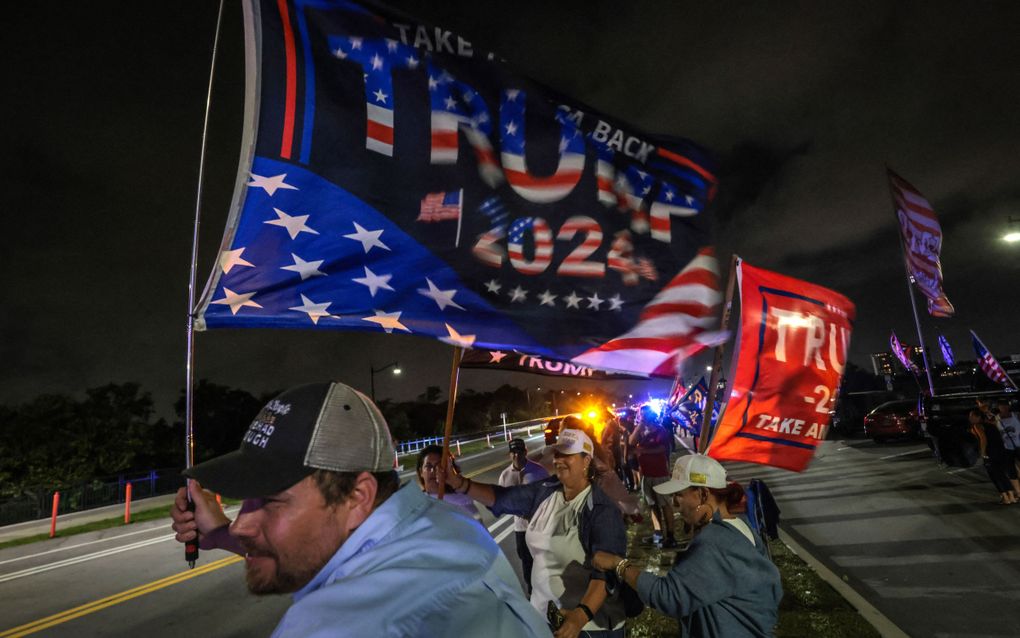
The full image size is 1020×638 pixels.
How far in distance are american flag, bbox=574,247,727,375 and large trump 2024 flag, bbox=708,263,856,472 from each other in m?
0.58

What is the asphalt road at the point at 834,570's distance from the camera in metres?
5.67

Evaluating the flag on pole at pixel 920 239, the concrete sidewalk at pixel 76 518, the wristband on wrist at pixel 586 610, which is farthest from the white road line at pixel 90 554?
the flag on pole at pixel 920 239

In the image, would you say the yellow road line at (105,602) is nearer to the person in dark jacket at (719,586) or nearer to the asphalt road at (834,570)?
the asphalt road at (834,570)

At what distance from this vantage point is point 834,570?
671 cm

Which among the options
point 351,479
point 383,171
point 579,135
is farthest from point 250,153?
point 579,135

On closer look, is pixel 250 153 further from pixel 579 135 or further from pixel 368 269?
pixel 579 135

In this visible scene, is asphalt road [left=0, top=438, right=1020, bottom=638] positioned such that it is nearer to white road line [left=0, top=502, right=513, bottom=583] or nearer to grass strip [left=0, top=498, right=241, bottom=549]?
white road line [left=0, top=502, right=513, bottom=583]

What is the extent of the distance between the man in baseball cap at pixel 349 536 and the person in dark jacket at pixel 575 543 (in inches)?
76.0

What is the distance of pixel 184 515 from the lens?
2410mm

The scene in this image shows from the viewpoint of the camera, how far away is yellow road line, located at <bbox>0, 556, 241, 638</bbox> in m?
6.83

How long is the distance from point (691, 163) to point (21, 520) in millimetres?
25911

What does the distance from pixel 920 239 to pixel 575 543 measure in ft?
44.6

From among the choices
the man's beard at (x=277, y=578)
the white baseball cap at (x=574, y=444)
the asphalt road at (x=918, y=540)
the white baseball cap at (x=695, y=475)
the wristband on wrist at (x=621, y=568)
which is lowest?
the asphalt road at (x=918, y=540)

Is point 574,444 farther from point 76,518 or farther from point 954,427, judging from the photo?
point 76,518
